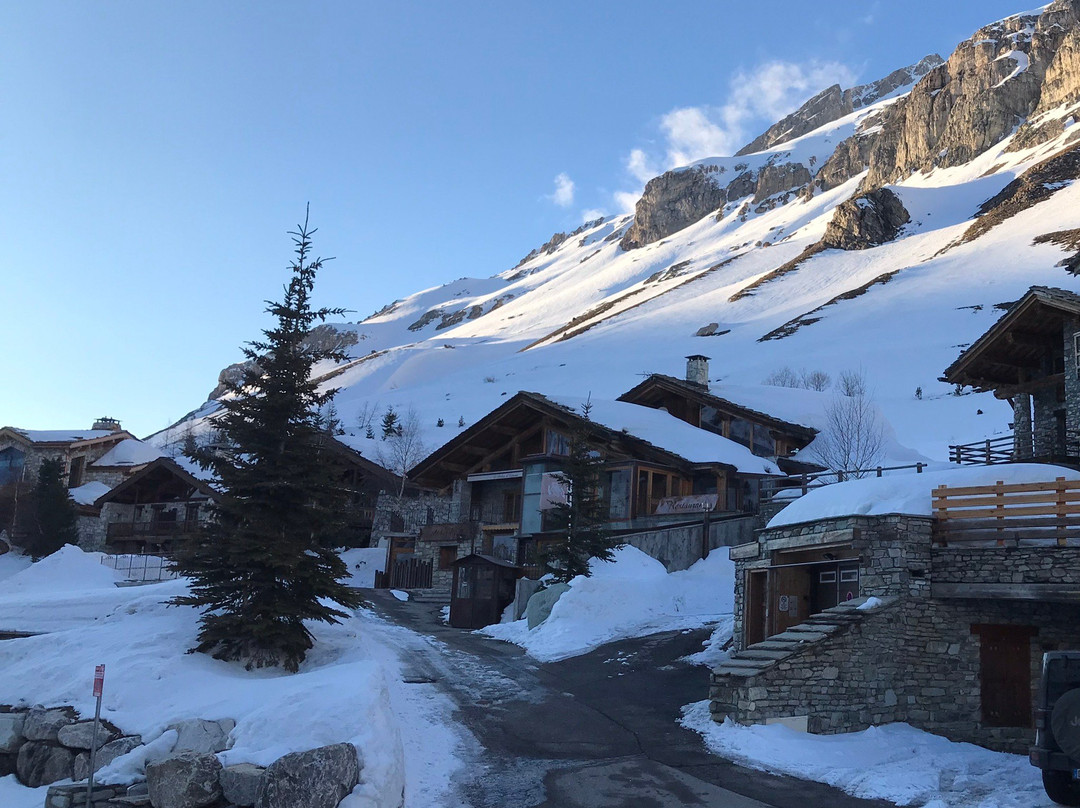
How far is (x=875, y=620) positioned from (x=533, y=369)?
7887 cm

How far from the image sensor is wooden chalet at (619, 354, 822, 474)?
3819 cm

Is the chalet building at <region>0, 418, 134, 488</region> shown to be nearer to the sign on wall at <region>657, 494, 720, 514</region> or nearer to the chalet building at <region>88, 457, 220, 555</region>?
the chalet building at <region>88, 457, 220, 555</region>

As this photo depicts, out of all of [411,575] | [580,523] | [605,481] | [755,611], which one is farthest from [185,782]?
[411,575]

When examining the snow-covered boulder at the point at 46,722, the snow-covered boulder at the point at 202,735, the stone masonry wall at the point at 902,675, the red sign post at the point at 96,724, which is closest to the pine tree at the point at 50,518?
the snow-covered boulder at the point at 46,722

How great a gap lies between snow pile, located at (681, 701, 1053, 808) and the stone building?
0.40m

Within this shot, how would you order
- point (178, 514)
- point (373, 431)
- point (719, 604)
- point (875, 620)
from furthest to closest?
1. point (373, 431)
2. point (178, 514)
3. point (719, 604)
4. point (875, 620)

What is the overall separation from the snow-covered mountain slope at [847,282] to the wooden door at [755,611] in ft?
79.4

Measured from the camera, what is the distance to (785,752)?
1360cm

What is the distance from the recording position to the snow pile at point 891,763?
11.6 meters

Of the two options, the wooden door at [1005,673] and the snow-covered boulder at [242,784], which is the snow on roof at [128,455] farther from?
the wooden door at [1005,673]

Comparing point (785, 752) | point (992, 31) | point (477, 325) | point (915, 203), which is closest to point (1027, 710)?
point (785, 752)

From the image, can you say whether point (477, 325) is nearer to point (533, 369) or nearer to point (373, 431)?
point (533, 369)

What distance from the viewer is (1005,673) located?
16188mm

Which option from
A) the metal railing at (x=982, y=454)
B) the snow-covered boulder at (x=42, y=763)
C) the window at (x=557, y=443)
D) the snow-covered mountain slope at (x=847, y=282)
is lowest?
the snow-covered boulder at (x=42, y=763)
